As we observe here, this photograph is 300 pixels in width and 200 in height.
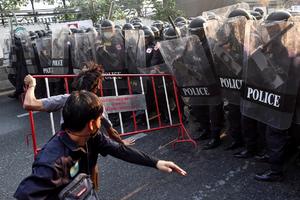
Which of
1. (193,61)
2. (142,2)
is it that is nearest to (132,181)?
(193,61)

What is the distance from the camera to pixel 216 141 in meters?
5.04

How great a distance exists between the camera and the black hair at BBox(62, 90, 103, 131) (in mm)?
1951

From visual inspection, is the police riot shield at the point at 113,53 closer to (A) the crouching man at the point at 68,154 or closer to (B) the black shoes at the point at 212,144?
(B) the black shoes at the point at 212,144

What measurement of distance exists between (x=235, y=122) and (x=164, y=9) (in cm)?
1364

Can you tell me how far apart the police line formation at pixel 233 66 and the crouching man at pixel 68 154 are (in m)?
1.84

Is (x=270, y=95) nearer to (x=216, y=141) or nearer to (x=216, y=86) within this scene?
(x=216, y=86)

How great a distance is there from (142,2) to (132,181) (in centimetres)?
1514

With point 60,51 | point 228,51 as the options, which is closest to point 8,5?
point 60,51

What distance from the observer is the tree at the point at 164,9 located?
1748cm

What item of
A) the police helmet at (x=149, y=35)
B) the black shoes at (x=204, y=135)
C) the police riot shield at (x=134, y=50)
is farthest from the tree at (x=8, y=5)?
the black shoes at (x=204, y=135)

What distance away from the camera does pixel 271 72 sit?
365 cm

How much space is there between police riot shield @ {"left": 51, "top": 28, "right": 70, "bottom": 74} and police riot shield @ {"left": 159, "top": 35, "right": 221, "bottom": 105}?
339 cm

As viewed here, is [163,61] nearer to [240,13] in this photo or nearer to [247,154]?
[240,13]

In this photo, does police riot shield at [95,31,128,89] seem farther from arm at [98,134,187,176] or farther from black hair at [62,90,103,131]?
black hair at [62,90,103,131]
